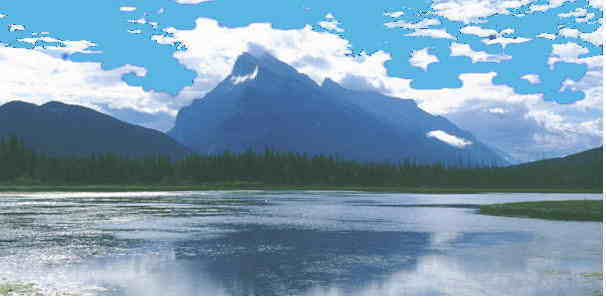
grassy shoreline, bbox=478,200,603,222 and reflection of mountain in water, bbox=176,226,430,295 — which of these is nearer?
reflection of mountain in water, bbox=176,226,430,295

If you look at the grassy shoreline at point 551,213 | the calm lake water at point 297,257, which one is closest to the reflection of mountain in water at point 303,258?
the calm lake water at point 297,257

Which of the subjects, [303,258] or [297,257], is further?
[297,257]

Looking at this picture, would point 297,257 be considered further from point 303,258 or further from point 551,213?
point 551,213

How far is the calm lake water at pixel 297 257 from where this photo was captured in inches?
1168

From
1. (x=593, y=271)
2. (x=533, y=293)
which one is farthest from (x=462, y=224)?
(x=533, y=293)

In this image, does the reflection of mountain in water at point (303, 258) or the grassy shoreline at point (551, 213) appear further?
the grassy shoreline at point (551, 213)

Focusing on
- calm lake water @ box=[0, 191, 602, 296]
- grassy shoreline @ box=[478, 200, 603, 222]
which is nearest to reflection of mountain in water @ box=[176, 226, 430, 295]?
calm lake water @ box=[0, 191, 602, 296]

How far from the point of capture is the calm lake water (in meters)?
29.7

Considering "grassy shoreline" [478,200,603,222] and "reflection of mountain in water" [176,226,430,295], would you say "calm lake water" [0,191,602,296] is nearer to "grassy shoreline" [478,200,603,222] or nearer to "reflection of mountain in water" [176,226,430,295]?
"reflection of mountain in water" [176,226,430,295]

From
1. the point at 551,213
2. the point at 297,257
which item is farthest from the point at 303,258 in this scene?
the point at 551,213

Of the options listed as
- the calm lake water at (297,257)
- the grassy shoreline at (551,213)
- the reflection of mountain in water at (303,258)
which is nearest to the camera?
the calm lake water at (297,257)

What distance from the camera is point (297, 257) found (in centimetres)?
4034

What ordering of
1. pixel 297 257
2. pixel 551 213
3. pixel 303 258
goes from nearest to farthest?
pixel 303 258 < pixel 297 257 < pixel 551 213

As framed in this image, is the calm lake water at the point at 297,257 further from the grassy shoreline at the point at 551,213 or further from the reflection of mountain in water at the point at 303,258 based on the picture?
the grassy shoreline at the point at 551,213
